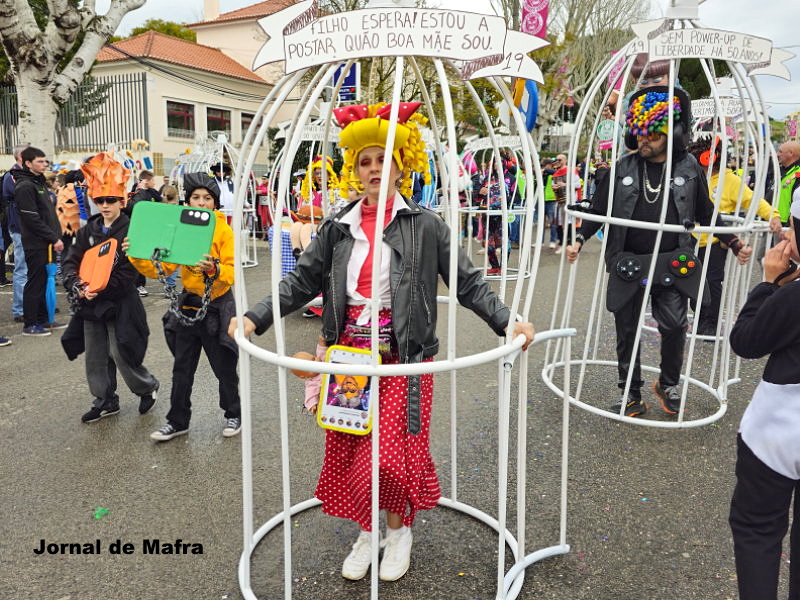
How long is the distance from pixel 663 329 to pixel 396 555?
2.52 metres

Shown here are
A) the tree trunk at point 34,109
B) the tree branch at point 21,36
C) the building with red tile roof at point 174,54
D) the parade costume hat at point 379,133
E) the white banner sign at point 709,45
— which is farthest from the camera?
the building with red tile roof at point 174,54

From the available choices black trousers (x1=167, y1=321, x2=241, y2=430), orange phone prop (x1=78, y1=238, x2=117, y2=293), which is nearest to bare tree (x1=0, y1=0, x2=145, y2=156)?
orange phone prop (x1=78, y1=238, x2=117, y2=293)

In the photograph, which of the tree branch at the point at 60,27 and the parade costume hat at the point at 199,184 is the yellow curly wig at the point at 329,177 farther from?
the tree branch at the point at 60,27

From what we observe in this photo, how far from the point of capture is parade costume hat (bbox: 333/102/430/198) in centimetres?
229

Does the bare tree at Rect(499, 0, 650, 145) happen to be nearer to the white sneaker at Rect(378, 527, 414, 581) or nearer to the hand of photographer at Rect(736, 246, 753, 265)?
the hand of photographer at Rect(736, 246, 753, 265)

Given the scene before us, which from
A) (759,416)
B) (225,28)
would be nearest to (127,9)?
(759,416)

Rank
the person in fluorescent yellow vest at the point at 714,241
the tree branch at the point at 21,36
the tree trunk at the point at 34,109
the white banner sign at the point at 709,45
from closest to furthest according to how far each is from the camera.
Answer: the white banner sign at the point at 709,45 → the person in fluorescent yellow vest at the point at 714,241 → the tree branch at the point at 21,36 → the tree trunk at the point at 34,109

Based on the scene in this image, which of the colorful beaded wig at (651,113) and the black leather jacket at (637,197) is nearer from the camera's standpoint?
the colorful beaded wig at (651,113)

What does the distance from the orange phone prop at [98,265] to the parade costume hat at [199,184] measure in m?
0.56

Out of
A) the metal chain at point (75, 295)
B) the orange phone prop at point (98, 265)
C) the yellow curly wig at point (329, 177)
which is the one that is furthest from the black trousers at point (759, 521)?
the metal chain at point (75, 295)

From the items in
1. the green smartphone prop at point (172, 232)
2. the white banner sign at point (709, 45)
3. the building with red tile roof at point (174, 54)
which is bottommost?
the green smartphone prop at point (172, 232)

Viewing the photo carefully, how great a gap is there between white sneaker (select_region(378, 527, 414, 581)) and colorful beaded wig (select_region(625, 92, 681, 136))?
2.84 meters

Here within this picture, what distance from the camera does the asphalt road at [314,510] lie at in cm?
251

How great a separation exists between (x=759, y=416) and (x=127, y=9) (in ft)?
39.3
